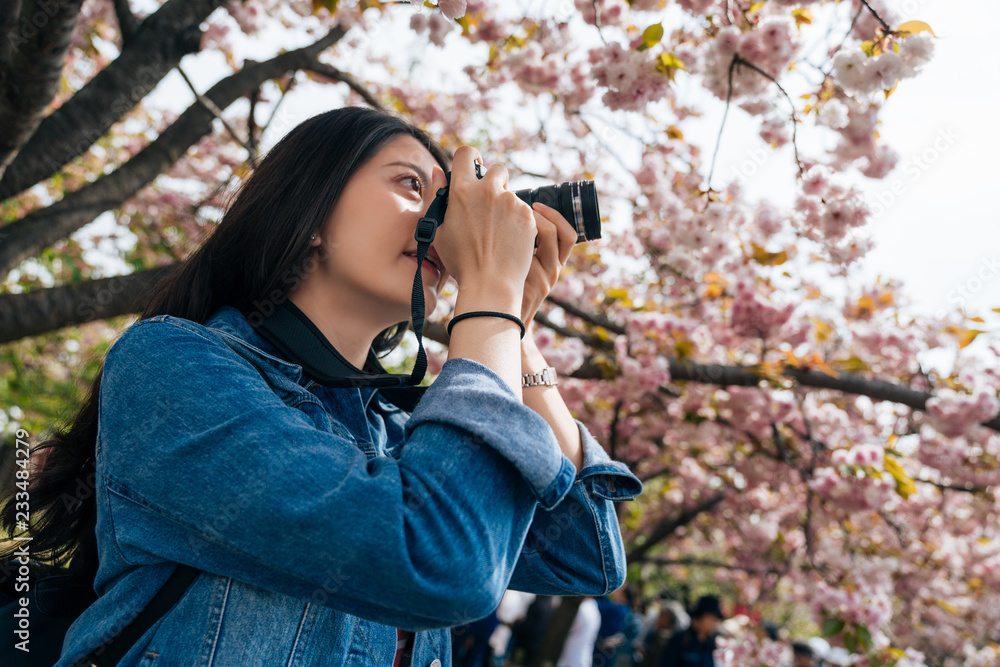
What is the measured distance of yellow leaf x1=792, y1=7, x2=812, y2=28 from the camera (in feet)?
7.52

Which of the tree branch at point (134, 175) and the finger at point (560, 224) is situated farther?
the tree branch at point (134, 175)

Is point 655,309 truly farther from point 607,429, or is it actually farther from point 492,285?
point 492,285

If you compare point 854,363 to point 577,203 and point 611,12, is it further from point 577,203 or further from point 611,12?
A: point 577,203

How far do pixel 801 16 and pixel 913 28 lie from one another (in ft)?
1.72

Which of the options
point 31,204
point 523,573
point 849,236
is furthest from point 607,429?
point 31,204

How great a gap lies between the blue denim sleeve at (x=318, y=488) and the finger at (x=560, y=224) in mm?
438

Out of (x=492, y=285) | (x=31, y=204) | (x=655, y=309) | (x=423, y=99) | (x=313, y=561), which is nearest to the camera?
(x=313, y=561)

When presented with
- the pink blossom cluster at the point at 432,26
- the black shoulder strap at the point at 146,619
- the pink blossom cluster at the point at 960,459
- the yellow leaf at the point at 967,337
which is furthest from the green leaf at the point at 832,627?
the pink blossom cluster at the point at 432,26

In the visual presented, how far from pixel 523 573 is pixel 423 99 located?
15.3 feet

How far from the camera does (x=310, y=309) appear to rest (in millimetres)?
1088

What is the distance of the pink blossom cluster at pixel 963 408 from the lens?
3018mm

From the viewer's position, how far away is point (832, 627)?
10.4 feet

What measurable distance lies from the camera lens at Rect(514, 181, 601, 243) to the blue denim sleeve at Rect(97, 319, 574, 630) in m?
0.48

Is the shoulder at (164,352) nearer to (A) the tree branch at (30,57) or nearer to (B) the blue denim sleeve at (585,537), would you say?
(B) the blue denim sleeve at (585,537)
